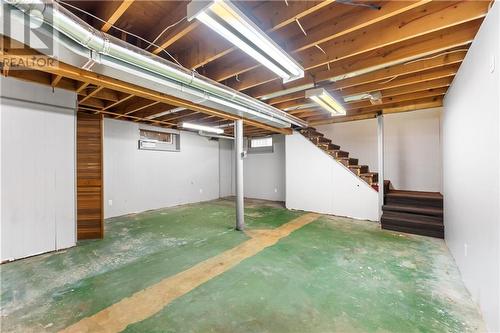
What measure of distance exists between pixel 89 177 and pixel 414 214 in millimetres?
6057

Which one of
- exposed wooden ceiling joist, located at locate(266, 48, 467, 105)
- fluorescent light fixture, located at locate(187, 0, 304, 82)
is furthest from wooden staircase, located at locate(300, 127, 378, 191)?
fluorescent light fixture, located at locate(187, 0, 304, 82)

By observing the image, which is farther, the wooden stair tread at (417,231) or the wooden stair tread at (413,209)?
the wooden stair tread at (413,209)

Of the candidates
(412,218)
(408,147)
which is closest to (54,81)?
(412,218)

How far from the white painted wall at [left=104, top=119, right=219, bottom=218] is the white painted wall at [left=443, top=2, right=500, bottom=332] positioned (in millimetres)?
6352

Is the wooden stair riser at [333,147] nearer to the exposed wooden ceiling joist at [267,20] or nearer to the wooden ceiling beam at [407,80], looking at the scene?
the wooden ceiling beam at [407,80]

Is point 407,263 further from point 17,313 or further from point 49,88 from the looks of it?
point 49,88

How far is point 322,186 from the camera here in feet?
18.9

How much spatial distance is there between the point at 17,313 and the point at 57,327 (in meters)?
0.51

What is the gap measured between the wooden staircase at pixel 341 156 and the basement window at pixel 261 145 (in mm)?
2018

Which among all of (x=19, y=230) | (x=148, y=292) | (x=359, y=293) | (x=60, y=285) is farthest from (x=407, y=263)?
(x=19, y=230)

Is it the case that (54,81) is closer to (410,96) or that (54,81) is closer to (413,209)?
(410,96)

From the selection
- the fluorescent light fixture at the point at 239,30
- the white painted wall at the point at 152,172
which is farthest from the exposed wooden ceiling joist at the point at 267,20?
the white painted wall at the point at 152,172

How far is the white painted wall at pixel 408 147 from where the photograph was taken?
496cm

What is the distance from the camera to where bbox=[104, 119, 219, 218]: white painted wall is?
539 cm
